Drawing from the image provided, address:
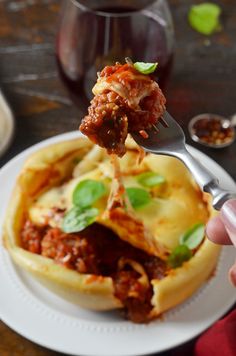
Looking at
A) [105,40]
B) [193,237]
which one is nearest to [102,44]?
[105,40]

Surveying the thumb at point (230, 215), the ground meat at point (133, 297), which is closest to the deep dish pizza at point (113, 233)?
the ground meat at point (133, 297)

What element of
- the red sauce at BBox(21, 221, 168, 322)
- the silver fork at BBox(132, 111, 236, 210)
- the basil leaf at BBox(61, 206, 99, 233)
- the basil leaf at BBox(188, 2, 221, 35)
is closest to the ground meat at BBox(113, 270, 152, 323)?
the red sauce at BBox(21, 221, 168, 322)

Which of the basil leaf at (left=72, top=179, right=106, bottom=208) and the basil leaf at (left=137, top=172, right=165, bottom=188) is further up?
the basil leaf at (left=72, top=179, right=106, bottom=208)

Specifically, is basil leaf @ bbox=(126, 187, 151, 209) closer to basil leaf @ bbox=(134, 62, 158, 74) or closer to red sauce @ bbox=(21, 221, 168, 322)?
red sauce @ bbox=(21, 221, 168, 322)

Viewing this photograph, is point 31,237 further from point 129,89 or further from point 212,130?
point 212,130

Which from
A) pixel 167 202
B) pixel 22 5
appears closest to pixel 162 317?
pixel 167 202

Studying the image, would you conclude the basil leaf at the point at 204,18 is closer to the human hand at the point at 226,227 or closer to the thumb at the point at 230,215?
the human hand at the point at 226,227
